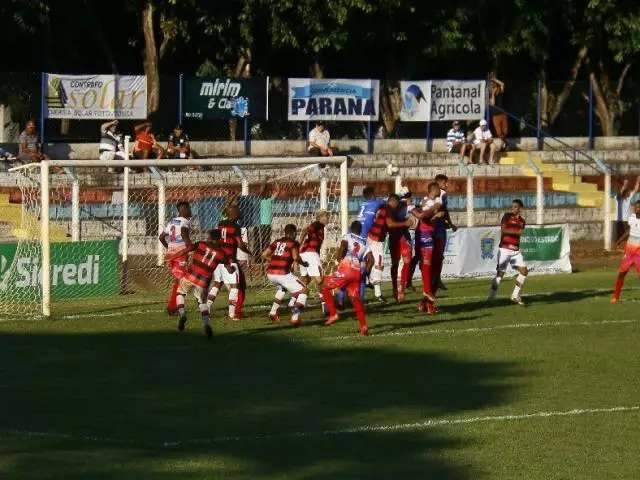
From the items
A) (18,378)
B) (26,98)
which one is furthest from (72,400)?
(26,98)

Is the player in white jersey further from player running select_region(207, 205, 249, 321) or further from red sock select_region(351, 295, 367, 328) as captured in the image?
red sock select_region(351, 295, 367, 328)

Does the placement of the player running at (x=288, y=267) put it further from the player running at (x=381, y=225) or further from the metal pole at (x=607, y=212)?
the metal pole at (x=607, y=212)

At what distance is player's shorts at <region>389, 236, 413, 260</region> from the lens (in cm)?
2906

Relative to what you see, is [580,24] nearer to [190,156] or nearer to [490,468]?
[190,156]

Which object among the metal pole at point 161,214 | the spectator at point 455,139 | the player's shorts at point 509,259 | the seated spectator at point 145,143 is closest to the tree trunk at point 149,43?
the seated spectator at point 145,143

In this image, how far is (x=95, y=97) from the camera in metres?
37.2

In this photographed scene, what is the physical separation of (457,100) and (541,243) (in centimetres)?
863

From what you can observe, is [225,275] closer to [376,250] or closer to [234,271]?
[234,271]

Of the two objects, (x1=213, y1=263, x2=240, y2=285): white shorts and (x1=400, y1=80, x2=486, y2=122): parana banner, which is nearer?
(x1=213, y1=263, x2=240, y2=285): white shorts

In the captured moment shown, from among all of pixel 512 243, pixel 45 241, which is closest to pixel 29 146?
pixel 45 241

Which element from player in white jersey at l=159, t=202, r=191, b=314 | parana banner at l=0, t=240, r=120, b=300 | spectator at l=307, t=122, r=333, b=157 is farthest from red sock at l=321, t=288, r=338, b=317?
spectator at l=307, t=122, r=333, b=157

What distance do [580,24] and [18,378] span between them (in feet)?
110

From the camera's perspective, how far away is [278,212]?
31.5 m

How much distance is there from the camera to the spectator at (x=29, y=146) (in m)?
35.9
